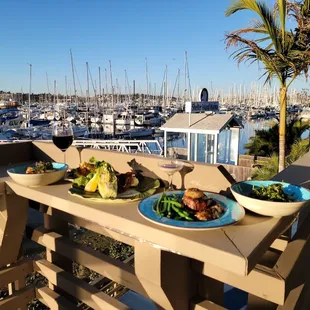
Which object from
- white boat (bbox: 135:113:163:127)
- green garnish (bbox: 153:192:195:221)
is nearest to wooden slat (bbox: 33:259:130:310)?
green garnish (bbox: 153:192:195:221)

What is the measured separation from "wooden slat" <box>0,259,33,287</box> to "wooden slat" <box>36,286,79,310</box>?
0.56 feet

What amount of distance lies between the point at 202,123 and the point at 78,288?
36.4 feet

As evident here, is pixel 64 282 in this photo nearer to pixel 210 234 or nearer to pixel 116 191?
pixel 116 191

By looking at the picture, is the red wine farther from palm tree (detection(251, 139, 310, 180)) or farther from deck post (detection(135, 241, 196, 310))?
palm tree (detection(251, 139, 310, 180))

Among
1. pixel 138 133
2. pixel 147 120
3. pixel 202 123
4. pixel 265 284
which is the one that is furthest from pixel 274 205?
pixel 147 120

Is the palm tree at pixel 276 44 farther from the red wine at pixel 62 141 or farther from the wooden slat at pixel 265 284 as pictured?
the wooden slat at pixel 265 284

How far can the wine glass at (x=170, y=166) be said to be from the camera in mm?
1546

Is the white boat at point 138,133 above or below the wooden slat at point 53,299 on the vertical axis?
below

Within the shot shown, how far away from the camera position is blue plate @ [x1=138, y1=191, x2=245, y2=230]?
3.15 feet

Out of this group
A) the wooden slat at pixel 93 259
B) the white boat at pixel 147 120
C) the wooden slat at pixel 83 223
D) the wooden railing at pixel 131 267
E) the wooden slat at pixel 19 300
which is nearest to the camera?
the wooden railing at pixel 131 267

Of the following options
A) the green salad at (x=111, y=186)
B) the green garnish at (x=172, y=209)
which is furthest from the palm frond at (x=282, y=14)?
the green garnish at (x=172, y=209)

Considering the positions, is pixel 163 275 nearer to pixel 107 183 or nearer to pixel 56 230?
pixel 107 183

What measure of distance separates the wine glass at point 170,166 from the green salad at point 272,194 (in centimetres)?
46

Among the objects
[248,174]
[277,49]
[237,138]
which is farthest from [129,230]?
[237,138]
